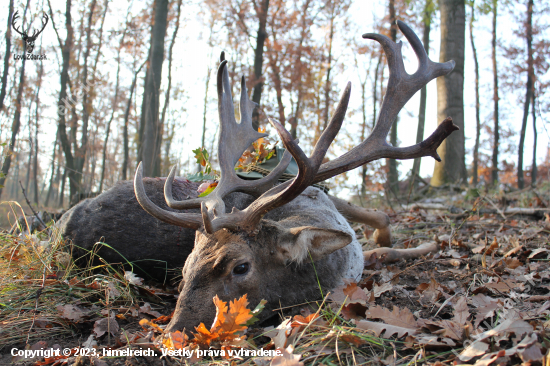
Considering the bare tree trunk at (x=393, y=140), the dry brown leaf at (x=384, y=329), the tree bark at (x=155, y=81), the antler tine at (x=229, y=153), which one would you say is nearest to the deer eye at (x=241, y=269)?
the antler tine at (x=229, y=153)

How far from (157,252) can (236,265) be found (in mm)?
1530

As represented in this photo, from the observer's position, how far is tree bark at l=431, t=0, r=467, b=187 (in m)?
10.1

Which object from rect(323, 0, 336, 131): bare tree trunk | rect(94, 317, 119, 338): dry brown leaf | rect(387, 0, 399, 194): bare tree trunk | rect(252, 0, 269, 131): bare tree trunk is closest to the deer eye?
rect(94, 317, 119, 338): dry brown leaf

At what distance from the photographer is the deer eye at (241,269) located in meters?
2.63

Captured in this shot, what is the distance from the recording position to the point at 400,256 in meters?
4.54

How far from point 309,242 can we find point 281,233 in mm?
227

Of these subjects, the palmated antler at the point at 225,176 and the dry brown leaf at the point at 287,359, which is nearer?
the dry brown leaf at the point at 287,359

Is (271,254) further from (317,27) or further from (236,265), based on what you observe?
(317,27)

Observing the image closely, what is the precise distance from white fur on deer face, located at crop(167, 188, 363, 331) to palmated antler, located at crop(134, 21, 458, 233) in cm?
15

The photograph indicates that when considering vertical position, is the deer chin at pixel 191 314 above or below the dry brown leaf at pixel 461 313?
below

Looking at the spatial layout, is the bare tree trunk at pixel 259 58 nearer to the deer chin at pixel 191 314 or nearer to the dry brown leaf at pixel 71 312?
the dry brown leaf at pixel 71 312

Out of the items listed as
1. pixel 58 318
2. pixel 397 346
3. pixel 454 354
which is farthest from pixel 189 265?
pixel 454 354

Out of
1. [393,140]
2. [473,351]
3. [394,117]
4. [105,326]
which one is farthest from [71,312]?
[393,140]

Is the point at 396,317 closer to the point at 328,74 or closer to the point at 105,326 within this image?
the point at 105,326
